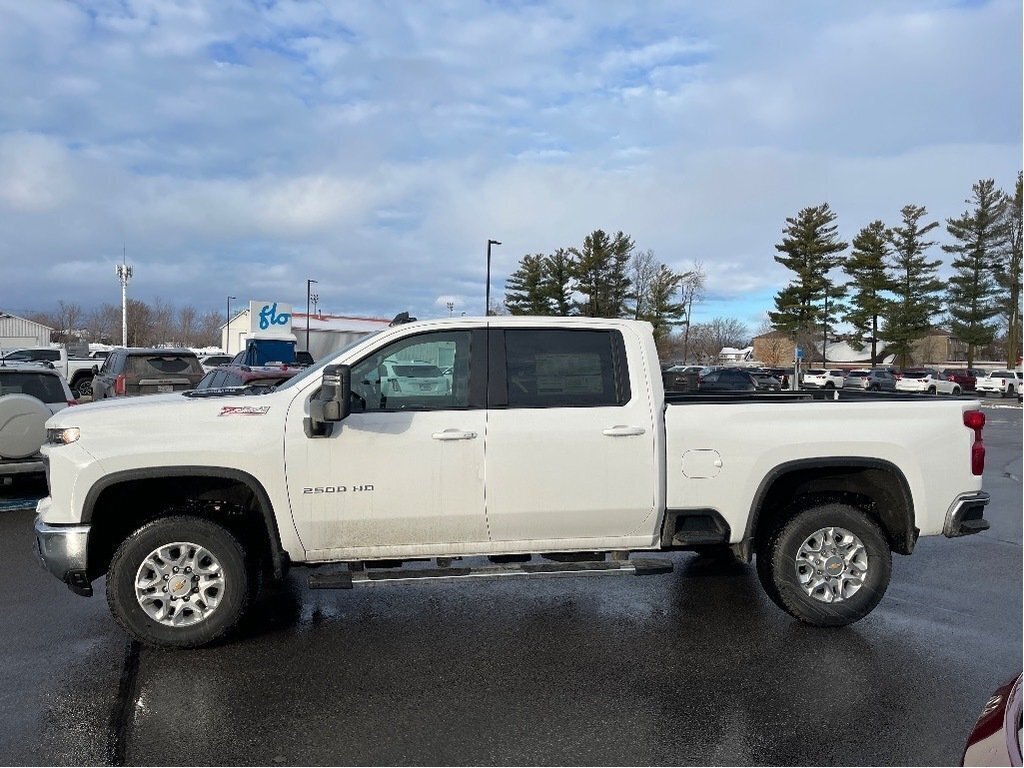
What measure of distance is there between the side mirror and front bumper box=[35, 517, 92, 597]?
55.4 inches

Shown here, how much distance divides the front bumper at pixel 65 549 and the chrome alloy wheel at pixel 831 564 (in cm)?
430

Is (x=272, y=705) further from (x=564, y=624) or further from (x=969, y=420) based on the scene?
(x=969, y=420)

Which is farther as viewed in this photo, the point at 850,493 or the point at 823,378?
the point at 823,378

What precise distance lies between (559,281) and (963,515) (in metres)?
53.2

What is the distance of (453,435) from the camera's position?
460 cm

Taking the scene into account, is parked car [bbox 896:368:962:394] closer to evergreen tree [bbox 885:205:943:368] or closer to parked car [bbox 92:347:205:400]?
evergreen tree [bbox 885:205:943:368]

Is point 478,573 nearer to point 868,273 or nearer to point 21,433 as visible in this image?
point 21,433

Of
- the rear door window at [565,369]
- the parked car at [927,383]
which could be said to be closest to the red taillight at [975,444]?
the rear door window at [565,369]

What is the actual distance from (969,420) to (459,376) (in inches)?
130

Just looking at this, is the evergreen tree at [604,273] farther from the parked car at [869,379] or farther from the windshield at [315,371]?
the windshield at [315,371]

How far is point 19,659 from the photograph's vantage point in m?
4.40

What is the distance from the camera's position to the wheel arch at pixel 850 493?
4964 mm

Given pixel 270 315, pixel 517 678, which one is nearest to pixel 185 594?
pixel 517 678

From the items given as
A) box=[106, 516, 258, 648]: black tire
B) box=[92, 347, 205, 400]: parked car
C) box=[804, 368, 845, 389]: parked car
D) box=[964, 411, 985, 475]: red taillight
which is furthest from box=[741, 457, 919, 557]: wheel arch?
box=[804, 368, 845, 389]: parked car
